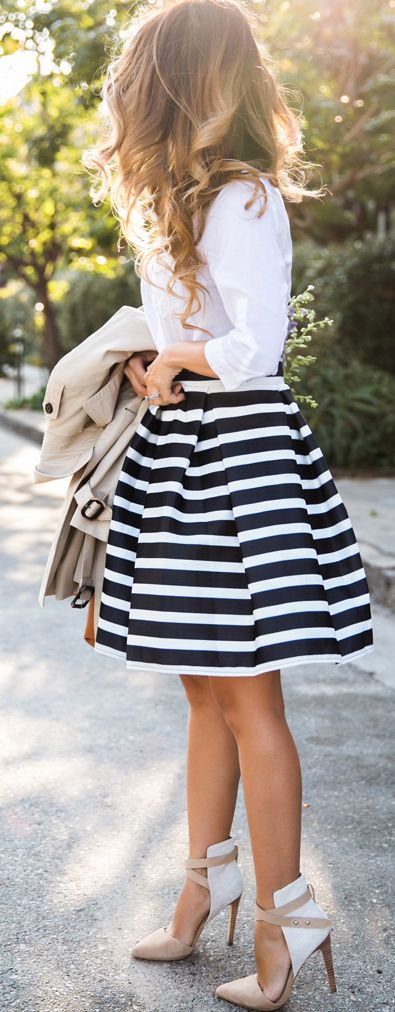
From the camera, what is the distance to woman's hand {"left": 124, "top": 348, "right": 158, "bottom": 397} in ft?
7.03

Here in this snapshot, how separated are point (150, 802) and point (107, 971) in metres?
0.90

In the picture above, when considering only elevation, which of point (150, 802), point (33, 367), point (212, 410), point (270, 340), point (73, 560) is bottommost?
point (33, 367)

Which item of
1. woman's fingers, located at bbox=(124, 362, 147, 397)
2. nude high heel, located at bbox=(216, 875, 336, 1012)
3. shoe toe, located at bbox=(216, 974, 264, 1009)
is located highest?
woman's fingers, located at bbox=(124, 362, 147, 397)

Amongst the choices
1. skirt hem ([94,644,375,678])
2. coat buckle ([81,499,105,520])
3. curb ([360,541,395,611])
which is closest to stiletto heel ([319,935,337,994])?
skirt hem ([94,644,375,678])

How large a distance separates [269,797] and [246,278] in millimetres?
935

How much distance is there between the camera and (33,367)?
38.1m

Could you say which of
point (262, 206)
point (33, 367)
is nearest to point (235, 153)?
point (262, 206)

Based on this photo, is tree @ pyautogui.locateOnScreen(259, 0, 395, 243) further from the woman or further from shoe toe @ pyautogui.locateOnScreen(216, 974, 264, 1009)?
shoe toe @ pyautogui.locateOnScreen(216, 974, 264, 1009)

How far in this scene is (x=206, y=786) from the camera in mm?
2230

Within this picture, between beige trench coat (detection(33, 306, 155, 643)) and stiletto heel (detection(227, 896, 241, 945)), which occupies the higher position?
beige trench coat (detection(33, 306, 155, 643))

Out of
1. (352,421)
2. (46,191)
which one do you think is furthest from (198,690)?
(46,191)

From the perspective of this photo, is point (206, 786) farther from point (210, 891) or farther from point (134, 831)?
point (134, 831)

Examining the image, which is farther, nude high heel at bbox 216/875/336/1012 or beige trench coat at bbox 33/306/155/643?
beige trench coat at bbox 33/306/155/643

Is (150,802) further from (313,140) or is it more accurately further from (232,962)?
(313,140)
